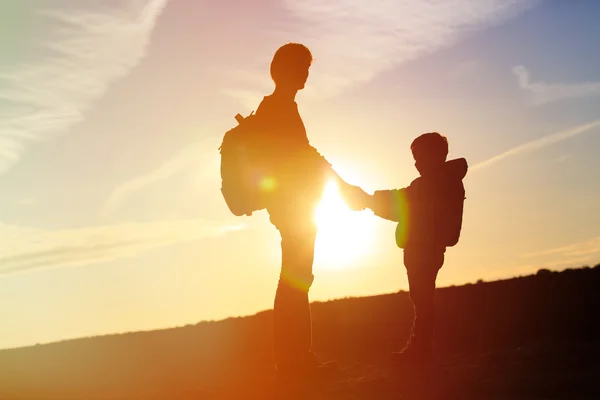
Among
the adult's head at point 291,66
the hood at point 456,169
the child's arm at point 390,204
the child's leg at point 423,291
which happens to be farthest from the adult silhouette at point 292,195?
the hood at point 456,169

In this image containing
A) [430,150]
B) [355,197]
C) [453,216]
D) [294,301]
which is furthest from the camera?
[355,197]

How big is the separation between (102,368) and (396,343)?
484cm

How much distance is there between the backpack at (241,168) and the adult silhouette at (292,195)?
9cm

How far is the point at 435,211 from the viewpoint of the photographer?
253 inches

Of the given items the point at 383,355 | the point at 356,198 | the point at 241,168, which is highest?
the point at 241,168

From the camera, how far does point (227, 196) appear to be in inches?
244

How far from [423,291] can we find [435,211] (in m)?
0.84

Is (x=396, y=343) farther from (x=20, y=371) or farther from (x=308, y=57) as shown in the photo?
(x=20, y=371)

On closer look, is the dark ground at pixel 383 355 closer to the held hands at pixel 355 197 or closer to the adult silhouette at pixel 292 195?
the adult silhouette at pixel 292 195

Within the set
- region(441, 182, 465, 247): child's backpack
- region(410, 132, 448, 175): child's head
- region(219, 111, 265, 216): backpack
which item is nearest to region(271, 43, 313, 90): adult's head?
region(219, 111, 265, 216): backpack

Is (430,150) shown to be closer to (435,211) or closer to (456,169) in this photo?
(456,169)

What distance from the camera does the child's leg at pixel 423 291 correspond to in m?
6.05

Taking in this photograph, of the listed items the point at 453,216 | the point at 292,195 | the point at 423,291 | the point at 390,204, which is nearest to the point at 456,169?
the point at 453,216

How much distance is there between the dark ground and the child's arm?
1.48 meters
